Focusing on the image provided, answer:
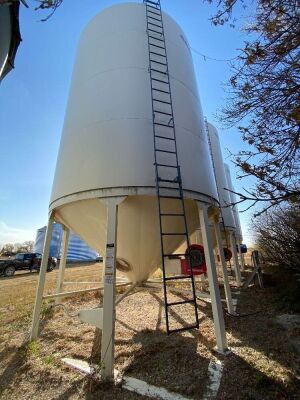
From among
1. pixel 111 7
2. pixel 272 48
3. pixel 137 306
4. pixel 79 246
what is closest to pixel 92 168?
pixel 272 48

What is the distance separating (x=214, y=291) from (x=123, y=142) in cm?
365

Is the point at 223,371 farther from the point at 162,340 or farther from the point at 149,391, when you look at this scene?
the point at 162,340

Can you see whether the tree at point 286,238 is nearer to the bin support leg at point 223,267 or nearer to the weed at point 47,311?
the bin support leg at point 223,267

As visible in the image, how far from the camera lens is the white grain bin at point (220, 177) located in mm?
13727

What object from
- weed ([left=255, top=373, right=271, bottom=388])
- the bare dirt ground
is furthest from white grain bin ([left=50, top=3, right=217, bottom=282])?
weed ([left=255, top=373, right=271, bottom=388])

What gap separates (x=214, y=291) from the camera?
5.57m

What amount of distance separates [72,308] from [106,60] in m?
7.91

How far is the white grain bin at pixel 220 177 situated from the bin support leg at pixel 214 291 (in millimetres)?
7456

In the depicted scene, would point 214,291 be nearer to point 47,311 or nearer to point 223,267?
point 223,267

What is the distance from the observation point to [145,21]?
23.5 feet

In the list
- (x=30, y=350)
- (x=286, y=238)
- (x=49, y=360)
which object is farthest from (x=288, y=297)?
(x=30, y=350)

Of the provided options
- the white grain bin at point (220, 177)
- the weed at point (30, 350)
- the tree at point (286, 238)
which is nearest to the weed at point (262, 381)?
the tree at point (286, 238)

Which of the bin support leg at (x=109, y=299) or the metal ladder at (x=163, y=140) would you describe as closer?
the bin support leg at (x=109, y=299)

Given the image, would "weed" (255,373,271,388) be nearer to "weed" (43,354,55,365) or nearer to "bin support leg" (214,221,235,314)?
"bin support leg" (214,221,235,314)
